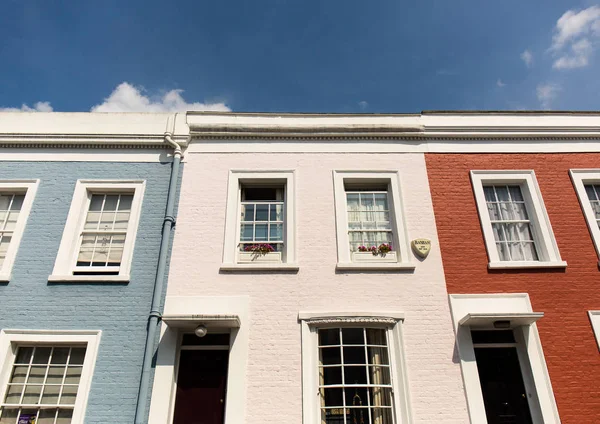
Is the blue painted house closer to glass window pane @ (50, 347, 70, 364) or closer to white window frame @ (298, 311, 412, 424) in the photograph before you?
glass window pane @ (50, 347, 70, 364)

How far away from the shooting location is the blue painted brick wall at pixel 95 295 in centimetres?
729

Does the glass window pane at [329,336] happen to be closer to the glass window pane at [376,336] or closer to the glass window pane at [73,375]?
the glass window pane at [376,336]

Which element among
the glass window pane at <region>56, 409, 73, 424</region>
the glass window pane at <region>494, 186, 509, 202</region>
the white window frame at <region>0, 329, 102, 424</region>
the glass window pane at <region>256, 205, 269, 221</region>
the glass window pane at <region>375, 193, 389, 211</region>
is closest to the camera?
the glass window pane at <region>56, 409, 73, 424</region>

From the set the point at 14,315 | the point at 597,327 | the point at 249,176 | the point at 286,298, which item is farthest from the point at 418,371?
the point at 14,315

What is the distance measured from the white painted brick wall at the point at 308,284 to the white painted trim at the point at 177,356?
13 cm

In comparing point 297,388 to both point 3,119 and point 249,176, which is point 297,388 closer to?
point 249,176

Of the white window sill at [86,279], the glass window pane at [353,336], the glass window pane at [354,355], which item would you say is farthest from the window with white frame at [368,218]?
the white window sill at [86,279]

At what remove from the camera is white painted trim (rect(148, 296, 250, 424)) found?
709 cm

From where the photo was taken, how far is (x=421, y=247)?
850cm

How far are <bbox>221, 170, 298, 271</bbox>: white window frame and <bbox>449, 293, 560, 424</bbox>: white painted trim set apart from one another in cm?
326

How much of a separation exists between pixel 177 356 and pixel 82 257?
2.92 m

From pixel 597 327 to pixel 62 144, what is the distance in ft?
38.2

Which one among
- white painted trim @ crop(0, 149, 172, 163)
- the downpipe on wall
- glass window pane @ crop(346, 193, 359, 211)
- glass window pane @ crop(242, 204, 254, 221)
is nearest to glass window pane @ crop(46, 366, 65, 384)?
the downpipe on wall

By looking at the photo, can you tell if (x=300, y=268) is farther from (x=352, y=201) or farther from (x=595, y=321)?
(x=595, y=321)
